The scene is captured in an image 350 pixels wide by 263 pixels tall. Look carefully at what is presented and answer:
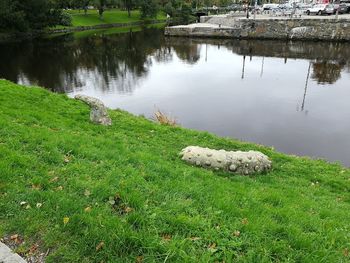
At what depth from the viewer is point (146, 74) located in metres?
32.0

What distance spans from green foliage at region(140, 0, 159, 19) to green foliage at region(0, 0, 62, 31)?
90.1ft

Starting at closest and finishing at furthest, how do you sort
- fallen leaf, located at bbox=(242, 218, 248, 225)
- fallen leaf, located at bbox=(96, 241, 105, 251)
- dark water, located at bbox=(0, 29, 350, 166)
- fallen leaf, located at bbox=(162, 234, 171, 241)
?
fallen leaf, located at bbox=(96, 241, 105, 251) → fallen leaf, located at bbox=(162, 234, 171, 241) → fallen leaf, located at bbox=(242, 218, 248, 225) → dark water, located at bbox=(0, 29, 350, 166)

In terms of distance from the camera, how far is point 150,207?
A: 579cm

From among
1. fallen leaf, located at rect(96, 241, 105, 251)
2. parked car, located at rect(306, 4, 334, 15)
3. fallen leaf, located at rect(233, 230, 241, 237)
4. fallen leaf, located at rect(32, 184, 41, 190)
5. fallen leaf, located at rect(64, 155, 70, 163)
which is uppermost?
parked car, located at rect(306, 4, 334, 15)

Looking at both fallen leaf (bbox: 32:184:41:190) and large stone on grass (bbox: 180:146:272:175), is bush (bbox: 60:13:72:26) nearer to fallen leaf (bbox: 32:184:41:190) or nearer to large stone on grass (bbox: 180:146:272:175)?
large stone on grass (bbox: 180:146:272:175)

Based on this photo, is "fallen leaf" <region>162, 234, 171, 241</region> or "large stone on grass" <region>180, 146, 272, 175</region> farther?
"large stone on grass" <region>180, 146, 272, 175</region>

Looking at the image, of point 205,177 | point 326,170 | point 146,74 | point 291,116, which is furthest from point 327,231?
point 146,74

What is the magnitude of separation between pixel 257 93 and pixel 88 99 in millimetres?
15759

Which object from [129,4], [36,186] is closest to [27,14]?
[129,4]

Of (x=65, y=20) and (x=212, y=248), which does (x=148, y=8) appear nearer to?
(x=65, y=20)

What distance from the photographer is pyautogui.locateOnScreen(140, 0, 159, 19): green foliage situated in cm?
8625

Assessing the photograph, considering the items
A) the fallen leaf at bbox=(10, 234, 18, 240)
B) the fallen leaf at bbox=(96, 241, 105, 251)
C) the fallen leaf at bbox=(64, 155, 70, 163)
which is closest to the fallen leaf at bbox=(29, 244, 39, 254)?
the fallen leaf at bbox=(10, 234, 18, 240)

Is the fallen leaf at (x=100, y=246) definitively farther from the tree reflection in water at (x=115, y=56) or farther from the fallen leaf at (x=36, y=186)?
the tree reflection in water at (x=115, y=56)

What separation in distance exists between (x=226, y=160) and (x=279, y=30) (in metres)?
48.6
